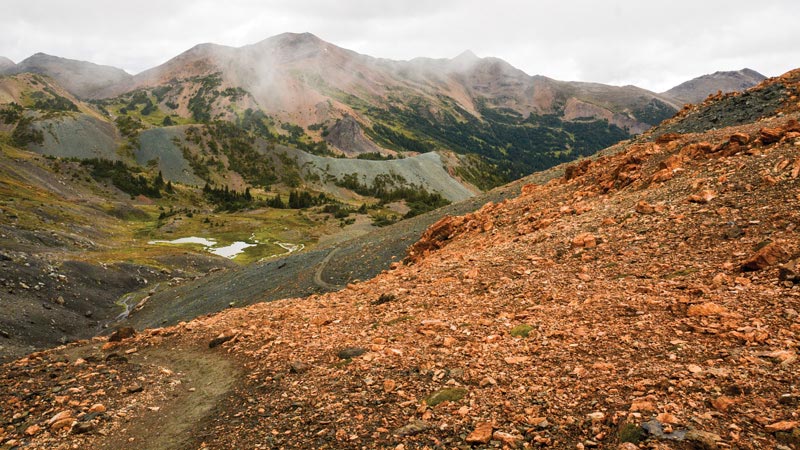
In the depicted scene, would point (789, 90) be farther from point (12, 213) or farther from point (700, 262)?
point (12, 213)

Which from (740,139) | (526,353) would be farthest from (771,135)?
(526,353)

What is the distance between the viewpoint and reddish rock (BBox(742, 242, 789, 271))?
10.7 meters

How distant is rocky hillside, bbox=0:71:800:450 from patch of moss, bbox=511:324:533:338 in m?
0.07

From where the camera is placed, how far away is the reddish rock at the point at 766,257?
35.1 feet

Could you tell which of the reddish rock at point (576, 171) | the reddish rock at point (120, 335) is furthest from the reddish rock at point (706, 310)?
the reddish rock at point (576, 171)

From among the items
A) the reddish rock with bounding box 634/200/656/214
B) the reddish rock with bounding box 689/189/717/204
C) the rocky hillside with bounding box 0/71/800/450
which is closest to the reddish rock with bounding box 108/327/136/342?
the rocky hillside with bounding box 0/71/800/450

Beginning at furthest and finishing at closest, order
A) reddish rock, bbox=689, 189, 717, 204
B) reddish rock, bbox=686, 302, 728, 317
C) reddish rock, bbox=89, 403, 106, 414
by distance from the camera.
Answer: reddish rock, bbox=689, 189, 717, 204
reddish rock, bbox=89, 403, 106, 414
reddish rock, bbox=686, 302, 728, 317

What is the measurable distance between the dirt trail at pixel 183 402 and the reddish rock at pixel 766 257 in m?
13.6

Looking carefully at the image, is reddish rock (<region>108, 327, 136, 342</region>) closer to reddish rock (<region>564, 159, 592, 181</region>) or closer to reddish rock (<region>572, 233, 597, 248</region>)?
reddish rock (<region>572, 233, 597, 248</region>)

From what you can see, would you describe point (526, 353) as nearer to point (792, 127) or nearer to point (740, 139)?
point (792, 127)

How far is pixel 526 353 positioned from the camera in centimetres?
1002

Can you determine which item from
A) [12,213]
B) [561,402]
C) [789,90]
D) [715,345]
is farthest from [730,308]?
[12,213]

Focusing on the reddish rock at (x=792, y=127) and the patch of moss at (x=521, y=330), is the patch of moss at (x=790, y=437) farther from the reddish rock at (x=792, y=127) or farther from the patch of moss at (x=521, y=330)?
the reddish rock at (x=792, y=127)

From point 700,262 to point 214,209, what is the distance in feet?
473
